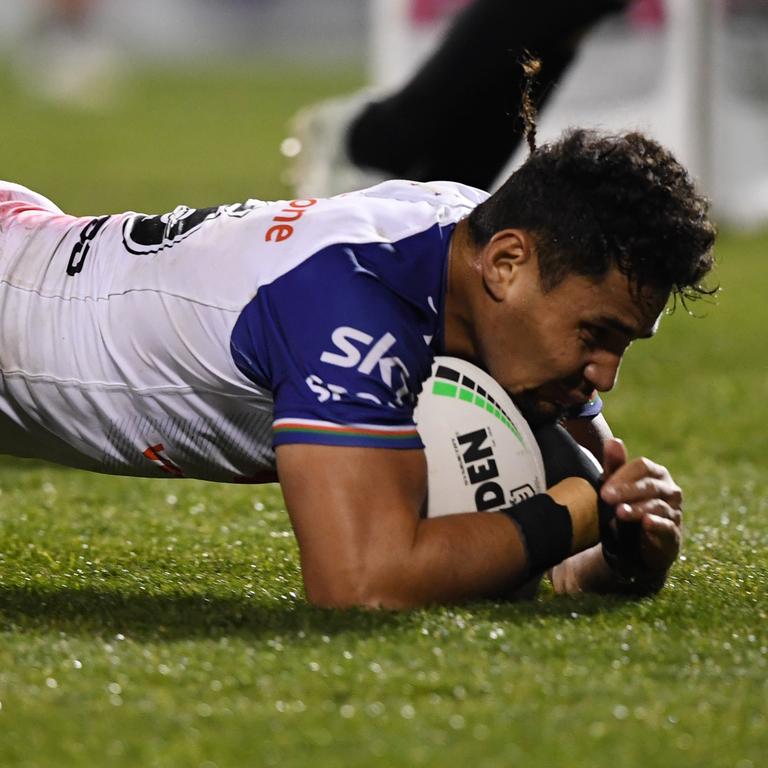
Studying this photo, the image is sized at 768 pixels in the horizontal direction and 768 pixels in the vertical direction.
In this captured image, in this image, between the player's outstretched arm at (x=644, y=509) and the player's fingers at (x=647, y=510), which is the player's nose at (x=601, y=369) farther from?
the player's fingers at (x=647, y=510)

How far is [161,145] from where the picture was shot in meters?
19.6

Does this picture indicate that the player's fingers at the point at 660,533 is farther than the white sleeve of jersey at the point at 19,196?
No

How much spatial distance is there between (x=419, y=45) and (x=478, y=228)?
30.4 feet

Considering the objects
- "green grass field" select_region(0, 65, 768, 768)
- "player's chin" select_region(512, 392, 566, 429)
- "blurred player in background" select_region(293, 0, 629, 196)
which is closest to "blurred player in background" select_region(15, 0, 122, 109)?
"blurred player in background" select_region(293, 0, 629, 196)

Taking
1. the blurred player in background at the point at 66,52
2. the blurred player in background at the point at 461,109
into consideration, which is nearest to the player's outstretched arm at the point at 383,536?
the blurred player in background at the point at 461,109

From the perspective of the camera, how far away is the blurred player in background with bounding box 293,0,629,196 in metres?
6.27

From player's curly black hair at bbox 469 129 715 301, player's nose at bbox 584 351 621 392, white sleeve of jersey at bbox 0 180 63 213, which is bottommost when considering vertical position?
player's nose at bbox 584 351 621 392

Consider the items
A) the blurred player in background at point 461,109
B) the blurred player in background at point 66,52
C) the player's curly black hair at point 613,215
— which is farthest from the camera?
the blurred player in background at point 66,52

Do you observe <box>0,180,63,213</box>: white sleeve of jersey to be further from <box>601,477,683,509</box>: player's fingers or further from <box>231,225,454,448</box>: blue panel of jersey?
<box>601,477,683,509</box>: player's fingers

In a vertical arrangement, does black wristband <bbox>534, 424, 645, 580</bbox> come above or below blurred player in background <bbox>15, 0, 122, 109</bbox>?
below

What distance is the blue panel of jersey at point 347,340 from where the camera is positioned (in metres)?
3.01

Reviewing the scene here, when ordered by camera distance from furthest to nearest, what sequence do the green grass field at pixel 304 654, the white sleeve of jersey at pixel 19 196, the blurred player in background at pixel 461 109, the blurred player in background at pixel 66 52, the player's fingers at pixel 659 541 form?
the blurred player in background at pixel 66 52 → the blurred player in background at pixel 461 109 → the white sleeve of jersey at pixel 19 196 → the player's fingers at pixel 659 541 → the green grass field at pixel 304 654

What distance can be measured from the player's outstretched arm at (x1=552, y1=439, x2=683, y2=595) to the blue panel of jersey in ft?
1.35

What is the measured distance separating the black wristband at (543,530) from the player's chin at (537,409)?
0.87 ft
